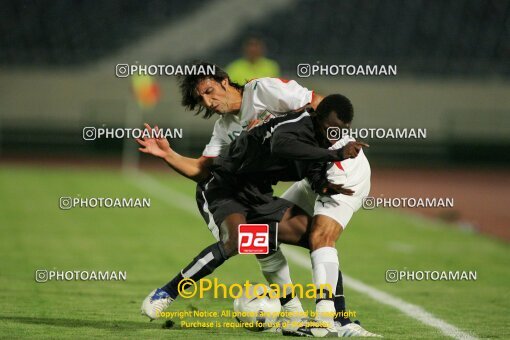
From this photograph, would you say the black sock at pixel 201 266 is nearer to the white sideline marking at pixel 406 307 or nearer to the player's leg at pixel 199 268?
the player's leg at pixel 199 268

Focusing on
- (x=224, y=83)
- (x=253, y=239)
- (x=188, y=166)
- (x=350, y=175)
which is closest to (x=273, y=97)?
(x=224, y=83)

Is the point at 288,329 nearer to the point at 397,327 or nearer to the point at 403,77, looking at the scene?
the point at 397,327

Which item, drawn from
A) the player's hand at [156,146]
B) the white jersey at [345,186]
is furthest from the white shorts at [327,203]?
the player's hand at [156,146]

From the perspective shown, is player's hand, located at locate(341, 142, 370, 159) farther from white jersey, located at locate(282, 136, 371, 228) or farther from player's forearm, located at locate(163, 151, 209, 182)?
player's forearm, located at locate(163, 151, 209, 182)

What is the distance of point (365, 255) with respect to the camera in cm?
1091

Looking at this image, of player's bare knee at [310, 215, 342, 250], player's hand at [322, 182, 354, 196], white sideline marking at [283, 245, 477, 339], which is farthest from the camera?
white sideline marking at [283, 245, 477, 339]

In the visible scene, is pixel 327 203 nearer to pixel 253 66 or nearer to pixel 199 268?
pixel 199 268

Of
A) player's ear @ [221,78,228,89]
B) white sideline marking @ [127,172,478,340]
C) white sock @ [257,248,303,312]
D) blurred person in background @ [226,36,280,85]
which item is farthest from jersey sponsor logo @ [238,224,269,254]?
blurred person in background @ [226,36,280,85]

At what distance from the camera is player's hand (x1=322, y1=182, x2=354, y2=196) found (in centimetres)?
593

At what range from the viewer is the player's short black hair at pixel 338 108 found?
18.9ft

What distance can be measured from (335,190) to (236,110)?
34.7 inches

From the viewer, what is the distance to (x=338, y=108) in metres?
5.75

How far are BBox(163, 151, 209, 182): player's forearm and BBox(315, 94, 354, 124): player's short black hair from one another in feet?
3.41

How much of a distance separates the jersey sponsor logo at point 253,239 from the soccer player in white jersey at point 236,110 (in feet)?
0.87
